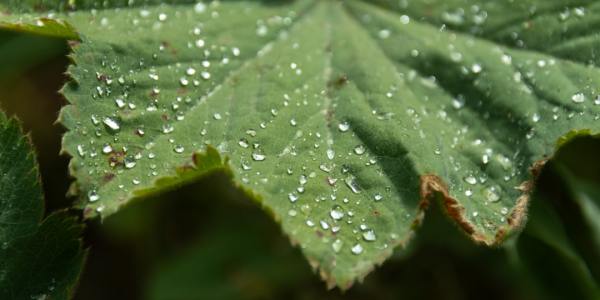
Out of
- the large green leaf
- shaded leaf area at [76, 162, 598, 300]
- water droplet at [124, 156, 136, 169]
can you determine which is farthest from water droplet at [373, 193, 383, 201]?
shaded leaf area at [76, 162, 598, 300]

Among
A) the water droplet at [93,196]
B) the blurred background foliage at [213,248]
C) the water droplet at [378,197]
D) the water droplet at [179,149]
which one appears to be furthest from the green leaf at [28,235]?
the blurred background foliage at [213,248]

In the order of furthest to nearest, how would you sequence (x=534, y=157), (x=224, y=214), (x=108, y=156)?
(x=224, y=214) → (x=534, y=157) → (x=108, y=156)

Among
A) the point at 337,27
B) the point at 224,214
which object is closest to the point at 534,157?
the point at 337,27

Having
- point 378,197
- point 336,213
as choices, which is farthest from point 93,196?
point 378,197

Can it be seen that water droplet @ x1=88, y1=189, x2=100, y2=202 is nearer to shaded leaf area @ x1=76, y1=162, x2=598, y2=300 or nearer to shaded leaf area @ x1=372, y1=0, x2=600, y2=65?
shaded leaf area @ x1=372, y1=0, x2=600, y2=65

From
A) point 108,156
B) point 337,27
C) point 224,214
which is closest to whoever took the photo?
point 108,156

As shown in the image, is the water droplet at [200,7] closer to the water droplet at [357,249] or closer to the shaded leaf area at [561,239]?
the water droplet at [357,249]

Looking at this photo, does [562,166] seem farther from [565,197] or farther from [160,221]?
[160,221]

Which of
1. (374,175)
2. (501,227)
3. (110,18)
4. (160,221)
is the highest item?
(110,18)
